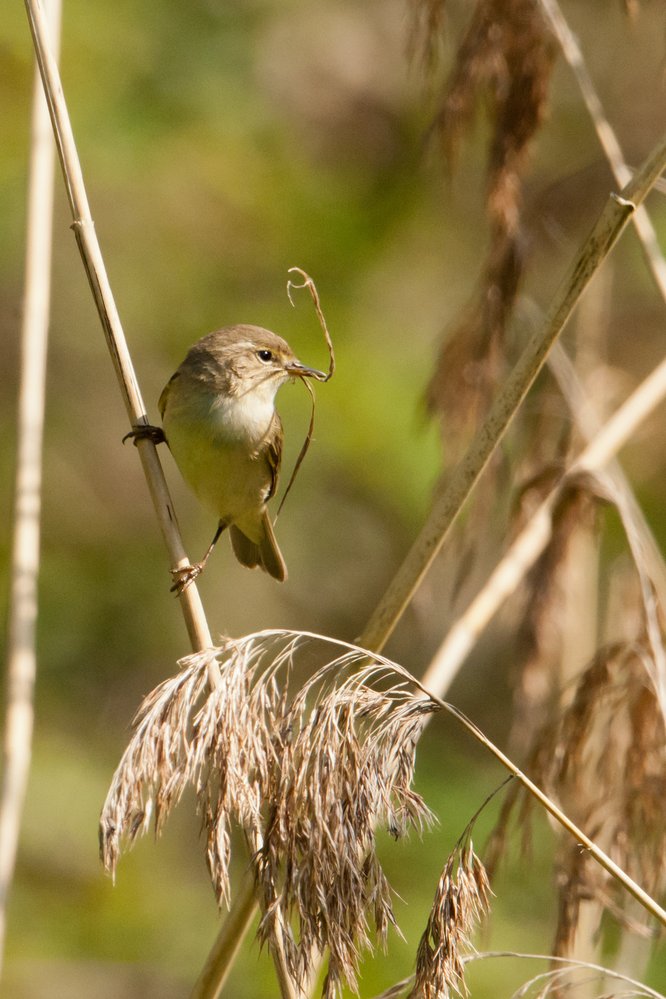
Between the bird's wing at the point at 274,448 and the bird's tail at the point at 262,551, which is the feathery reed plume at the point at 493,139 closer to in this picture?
the bird's wing at the point at 274,448

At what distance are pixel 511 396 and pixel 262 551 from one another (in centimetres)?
202

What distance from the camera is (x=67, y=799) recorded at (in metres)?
5.84

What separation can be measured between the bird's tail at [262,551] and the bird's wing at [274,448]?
0.20 m

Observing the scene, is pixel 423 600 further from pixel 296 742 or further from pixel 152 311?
pixel 152 311

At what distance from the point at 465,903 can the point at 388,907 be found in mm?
121

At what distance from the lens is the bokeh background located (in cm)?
569

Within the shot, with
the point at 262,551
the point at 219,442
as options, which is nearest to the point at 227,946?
the point at 219,442

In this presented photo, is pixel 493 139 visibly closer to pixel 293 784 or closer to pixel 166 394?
pixel 166 394

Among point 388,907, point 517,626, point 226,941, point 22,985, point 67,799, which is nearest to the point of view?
point 388,907

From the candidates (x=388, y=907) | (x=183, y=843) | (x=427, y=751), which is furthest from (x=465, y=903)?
(x=183, y=843)

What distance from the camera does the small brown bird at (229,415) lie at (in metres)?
3.18

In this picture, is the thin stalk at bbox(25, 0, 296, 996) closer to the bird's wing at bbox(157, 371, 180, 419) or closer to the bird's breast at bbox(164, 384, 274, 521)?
the bird's breast at bbox(164, 384, 274, 521)

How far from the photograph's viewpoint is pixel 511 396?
190 cm

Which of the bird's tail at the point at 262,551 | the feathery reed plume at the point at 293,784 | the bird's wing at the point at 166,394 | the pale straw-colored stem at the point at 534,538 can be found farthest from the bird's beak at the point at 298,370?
the feathery reed plume at the point at 293,784
